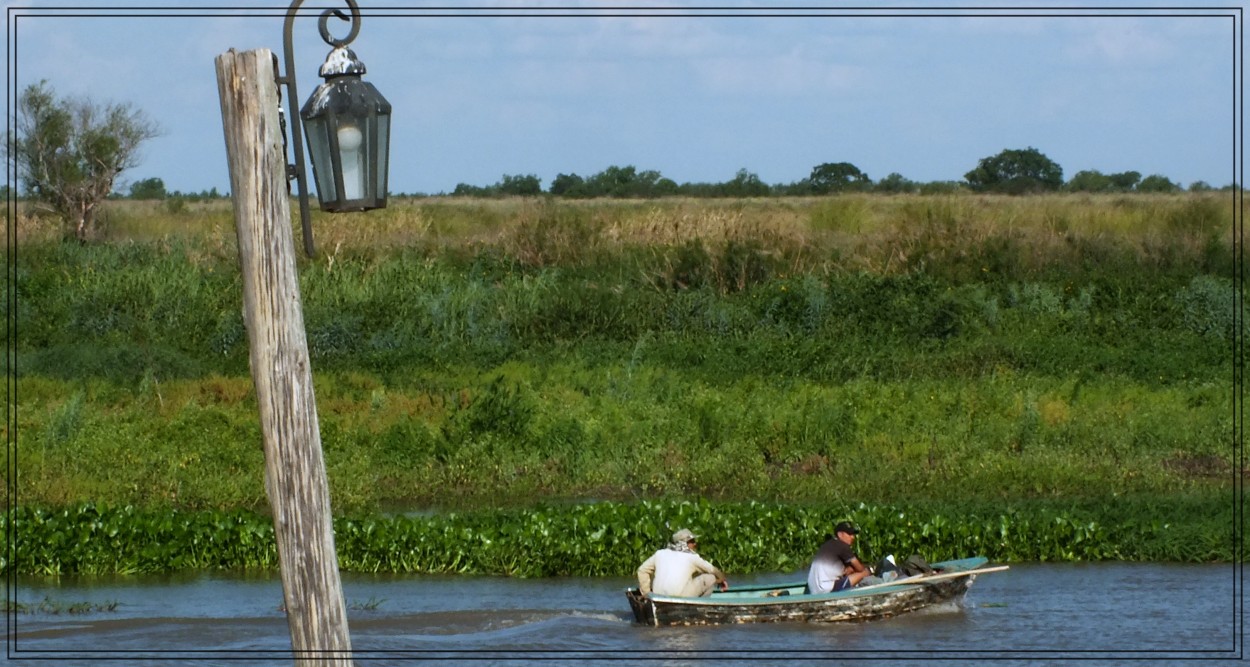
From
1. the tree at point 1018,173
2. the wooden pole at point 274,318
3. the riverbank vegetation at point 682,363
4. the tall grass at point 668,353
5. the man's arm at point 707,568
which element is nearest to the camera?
the wooden pole at point 274,318

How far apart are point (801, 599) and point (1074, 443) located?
9.12 metres

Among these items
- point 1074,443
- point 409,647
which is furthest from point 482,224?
point 409,647

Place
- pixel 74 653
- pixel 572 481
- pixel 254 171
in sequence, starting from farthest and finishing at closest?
pixel 572 481 < pixel 74 653 < pixel 254 171

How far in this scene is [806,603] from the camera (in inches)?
496

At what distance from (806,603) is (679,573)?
108 centimetres

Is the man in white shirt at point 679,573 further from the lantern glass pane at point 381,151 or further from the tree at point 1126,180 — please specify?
the tree at point 1126,180

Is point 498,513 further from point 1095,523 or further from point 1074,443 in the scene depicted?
point 1074,443

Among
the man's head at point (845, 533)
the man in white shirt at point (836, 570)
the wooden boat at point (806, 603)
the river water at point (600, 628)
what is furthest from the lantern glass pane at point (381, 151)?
the man's head at point (845, 533)

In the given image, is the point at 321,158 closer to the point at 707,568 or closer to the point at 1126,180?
the point at 707,568

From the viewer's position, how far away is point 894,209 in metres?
37.5

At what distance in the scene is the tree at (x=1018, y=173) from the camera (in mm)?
44688

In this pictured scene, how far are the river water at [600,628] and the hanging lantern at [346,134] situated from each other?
641cm

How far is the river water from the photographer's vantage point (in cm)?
1214

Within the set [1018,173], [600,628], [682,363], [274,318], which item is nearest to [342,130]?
[274,318]
